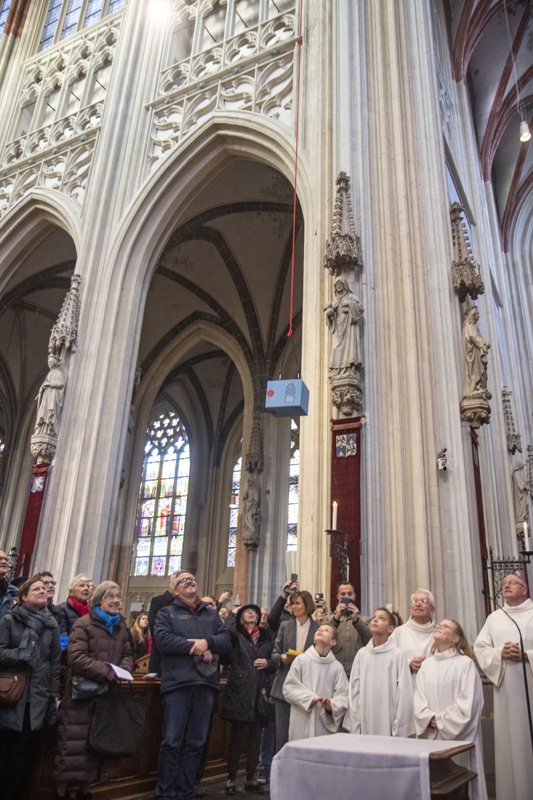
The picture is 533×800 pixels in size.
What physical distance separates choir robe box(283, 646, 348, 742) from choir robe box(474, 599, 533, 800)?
107 cm

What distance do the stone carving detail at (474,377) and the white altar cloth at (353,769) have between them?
5.21 m

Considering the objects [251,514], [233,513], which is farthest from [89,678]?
[233,513]

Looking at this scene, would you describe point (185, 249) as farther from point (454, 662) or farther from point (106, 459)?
point (454, 662)

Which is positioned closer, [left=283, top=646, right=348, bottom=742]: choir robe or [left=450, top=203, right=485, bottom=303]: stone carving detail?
[left=283, top=646, right=348, bottom=742]: choir robe

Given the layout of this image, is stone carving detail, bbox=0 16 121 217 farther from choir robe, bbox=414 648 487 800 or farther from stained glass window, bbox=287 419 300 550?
choir robe, bbox=414 648 487 800

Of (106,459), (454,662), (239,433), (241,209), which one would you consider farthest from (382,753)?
(239,433)

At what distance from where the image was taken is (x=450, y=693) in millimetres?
3734

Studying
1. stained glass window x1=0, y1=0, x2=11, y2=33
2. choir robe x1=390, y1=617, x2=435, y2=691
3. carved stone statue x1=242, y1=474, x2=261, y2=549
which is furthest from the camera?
stained glass window x1=0, y1=0, x2=11, y2=33

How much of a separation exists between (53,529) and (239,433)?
38.6ft

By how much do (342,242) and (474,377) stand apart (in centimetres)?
240

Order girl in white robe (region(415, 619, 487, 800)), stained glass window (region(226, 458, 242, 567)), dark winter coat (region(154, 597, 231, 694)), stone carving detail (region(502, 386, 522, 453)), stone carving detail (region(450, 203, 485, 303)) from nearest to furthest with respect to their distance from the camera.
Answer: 1. girl in white robe (region(415, 619, 487, 800))
2. dark winter coat (region(154, 597, 231, 694))
3. stone carving detail (region(450, 203, 485, 303))
4. stone carving detail (region(502, 386, 522, 453))
5. stained glass window (region(226, 458, 242, 567))

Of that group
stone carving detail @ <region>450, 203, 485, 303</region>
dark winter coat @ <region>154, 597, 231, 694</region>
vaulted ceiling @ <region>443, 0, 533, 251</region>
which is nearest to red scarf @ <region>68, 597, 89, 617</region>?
dark winter coat @ <region>154, 597, 231, 694</region>

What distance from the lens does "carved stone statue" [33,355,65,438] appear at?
9984mm

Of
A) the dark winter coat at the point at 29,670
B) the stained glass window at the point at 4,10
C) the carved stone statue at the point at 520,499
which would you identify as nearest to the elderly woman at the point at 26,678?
the dark winter coat at the point at 29,670
